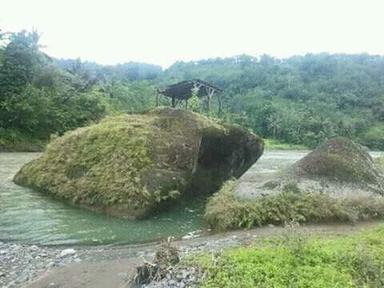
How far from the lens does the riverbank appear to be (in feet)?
22.9

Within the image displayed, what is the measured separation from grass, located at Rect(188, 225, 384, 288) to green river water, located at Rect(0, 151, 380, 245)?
3345mm

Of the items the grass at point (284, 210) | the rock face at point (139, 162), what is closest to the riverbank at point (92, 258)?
the grass at point (284, 210)

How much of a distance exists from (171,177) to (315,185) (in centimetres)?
380

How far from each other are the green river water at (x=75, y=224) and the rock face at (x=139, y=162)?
439 mm

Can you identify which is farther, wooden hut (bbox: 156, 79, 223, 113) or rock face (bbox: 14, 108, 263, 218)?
wooden hut (bbox: 156, 79, 223, 113)

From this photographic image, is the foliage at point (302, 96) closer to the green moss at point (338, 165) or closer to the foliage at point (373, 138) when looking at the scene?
the foliage at point (373, 138)

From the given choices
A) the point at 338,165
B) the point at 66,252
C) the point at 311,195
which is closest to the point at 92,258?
the point at 66,252

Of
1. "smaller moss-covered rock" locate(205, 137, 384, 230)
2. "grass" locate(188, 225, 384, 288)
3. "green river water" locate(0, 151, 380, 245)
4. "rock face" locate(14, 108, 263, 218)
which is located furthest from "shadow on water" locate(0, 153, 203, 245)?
"grass" locate(188, 225, 384, 288)

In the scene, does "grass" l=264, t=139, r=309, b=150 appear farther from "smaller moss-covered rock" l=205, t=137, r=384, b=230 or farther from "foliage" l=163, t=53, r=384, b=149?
"smaller moss-covered rock" l=205, t=137, r=384, b=230

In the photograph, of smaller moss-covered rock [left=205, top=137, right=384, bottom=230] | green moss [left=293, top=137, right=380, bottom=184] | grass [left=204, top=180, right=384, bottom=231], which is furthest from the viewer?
green moss [left=293, top=137, right=380, bottom=184]

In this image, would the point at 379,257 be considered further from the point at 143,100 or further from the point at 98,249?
the point at 143,100

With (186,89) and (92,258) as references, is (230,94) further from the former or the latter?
(92,258)

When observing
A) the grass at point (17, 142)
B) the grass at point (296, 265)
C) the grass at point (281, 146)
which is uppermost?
the grass at point (296, 265)

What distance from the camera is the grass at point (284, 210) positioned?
1007cm
